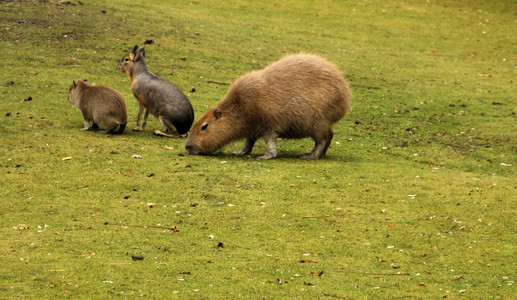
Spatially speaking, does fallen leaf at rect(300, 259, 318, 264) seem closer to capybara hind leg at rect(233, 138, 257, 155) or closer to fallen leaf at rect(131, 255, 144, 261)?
fallen leaf at rect(131, 255, 144, 261)

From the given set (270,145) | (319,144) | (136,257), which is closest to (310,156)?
(319,144)

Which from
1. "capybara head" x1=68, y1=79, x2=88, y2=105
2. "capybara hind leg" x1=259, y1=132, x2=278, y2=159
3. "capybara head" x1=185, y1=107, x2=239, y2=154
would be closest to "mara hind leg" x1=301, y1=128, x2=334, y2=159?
"capybara hind leg" x1=259, y1=132, x2=278, y2=159

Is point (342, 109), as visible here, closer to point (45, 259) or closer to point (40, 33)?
point (45, 259)

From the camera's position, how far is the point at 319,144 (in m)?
10.8

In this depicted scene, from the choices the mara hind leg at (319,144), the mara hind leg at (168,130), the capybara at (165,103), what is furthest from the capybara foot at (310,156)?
the mara hind leg at (168,130)

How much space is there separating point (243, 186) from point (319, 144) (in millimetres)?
2121

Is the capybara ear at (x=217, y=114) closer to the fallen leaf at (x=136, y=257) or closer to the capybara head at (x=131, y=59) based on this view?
the capybara head at (x=131, y=59)

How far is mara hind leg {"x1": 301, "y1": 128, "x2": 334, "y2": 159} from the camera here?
10.7 meters

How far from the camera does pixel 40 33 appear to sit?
56.7 ft

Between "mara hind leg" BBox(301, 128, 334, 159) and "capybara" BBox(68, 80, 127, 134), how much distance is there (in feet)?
9.43

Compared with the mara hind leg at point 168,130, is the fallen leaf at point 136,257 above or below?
above

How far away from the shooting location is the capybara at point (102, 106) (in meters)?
11.2

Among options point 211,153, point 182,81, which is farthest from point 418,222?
point 182,81

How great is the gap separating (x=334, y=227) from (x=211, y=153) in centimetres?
348
